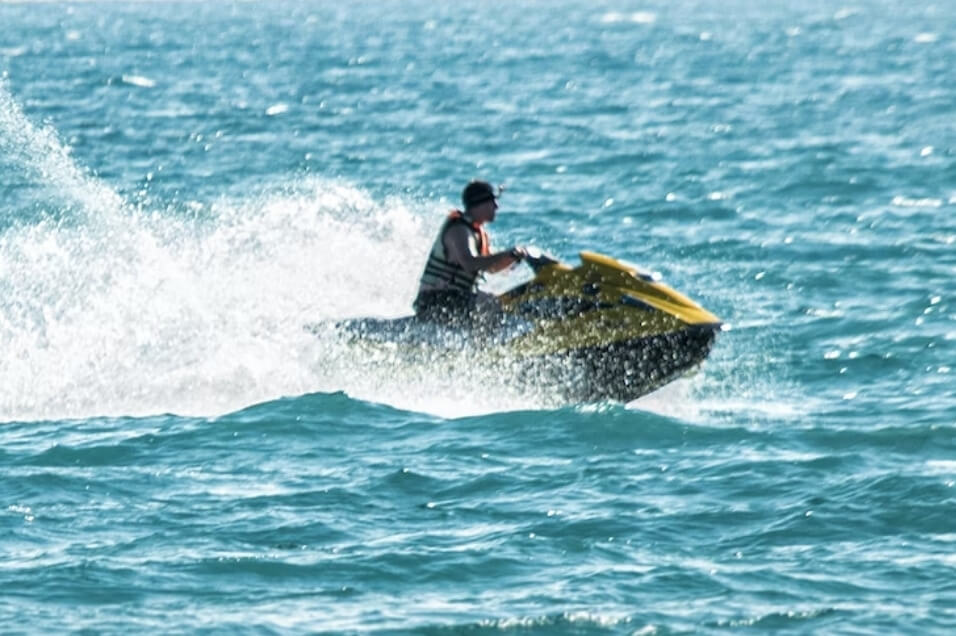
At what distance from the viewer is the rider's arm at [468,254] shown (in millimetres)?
12000

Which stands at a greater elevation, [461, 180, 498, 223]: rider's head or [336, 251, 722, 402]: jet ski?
[461, 180, 498, 223]: rider's head

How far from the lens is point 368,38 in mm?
74500

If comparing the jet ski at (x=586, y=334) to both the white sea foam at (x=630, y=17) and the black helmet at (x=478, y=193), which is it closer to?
the black helmet at (x=478, y=193)

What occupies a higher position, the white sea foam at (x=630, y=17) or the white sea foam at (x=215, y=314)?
the white sea foam at (x=630, y=17)

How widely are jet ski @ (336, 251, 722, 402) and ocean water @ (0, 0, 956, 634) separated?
0.19 m

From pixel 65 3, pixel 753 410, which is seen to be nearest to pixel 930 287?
pixel 753 410

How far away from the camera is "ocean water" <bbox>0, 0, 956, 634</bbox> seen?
881 centimetres

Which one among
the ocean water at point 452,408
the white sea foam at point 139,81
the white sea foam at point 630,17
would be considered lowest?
the ocean water at point 452,408

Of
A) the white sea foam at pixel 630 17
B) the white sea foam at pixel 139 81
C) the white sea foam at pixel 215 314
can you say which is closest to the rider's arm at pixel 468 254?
the white sea foam at pixel 215 314

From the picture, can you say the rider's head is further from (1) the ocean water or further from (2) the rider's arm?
(1) the ocean water

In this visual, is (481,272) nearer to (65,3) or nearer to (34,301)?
(34,301)

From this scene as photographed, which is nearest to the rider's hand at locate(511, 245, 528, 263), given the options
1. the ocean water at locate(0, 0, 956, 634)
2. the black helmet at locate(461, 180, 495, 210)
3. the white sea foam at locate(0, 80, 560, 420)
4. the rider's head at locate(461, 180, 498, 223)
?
the rider's head at locate(461, 180, 498, 223)

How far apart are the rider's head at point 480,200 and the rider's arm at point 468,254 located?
0.13 meters

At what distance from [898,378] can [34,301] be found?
6903mm
